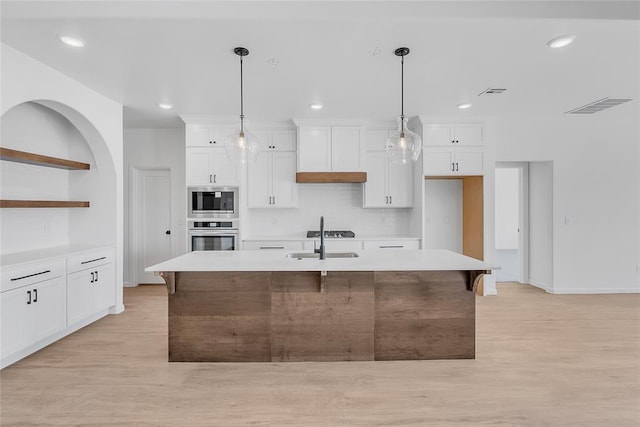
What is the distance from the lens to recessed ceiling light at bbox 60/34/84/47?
272 cm

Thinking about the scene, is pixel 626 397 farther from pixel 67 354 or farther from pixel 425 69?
pixel 67 354

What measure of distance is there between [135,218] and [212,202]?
5.33ft

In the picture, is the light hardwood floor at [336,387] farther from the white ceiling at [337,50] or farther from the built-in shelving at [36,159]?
the white ceiling at [337,50]

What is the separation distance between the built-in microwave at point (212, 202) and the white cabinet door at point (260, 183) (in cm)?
28

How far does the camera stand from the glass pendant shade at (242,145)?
9.77 ft

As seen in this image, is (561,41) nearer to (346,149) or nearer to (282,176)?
(346,149)

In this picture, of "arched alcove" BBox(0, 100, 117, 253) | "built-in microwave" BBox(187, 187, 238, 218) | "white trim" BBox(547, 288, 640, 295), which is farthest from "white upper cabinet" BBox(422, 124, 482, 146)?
"arched alcove" BBox(0, 100, 117, 253)

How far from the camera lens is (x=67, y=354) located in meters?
3.12

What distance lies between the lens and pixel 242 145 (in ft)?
9.79

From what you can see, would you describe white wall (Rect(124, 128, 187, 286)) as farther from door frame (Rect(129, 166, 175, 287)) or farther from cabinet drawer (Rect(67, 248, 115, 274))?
cabinet drawer (Rect(67, 248, 115, 274))

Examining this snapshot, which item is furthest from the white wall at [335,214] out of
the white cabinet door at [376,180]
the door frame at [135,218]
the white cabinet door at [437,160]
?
the door frame at [135,218]

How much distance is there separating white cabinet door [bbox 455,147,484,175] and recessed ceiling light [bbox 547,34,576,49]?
7.53 feet

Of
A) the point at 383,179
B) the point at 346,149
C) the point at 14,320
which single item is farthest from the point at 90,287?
the point at 383,179

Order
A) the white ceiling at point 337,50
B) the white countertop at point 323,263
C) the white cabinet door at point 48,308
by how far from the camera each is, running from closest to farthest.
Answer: the white ceiling at point 337,50, the white countertop at point 323,263, the white cabinet door at point 48,308
